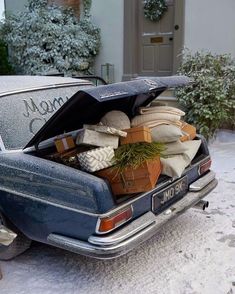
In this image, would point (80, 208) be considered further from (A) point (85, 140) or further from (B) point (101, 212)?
(A) point (85, 140)

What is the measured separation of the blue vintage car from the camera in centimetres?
264

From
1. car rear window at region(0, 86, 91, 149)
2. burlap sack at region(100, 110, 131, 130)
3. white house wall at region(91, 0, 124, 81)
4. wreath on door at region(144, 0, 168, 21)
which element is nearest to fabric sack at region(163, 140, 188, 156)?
burlap sack at region(100, 110, 131, 130)

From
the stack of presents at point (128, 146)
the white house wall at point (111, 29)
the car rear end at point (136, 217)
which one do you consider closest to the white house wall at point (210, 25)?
the white house wall at point (111, 29)

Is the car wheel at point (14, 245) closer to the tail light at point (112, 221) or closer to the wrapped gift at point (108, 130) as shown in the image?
the tail light at point (112, 221)

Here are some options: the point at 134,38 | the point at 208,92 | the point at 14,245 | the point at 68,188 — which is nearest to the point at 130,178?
the point at 68,188

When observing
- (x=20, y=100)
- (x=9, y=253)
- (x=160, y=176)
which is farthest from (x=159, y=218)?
(x=20, y=100)

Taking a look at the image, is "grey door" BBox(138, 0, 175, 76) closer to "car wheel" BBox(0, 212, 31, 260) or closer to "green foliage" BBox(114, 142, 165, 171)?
"green foliage" BBox(114, 142, 165, 171)

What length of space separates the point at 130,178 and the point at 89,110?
2.20 feet

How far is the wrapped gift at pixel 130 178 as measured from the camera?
2.83 meters

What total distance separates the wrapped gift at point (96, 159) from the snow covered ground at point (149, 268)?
88 cm

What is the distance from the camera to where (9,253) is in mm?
3195

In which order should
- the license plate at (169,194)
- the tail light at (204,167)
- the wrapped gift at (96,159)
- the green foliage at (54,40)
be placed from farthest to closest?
the green foliage at (54,40), the tail light at (204,167), the license plate at (169,194), the wrapped gift at (96,159)

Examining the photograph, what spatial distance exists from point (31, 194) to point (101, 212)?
0.59 m

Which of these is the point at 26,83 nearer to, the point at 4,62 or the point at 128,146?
the point at 128,146
